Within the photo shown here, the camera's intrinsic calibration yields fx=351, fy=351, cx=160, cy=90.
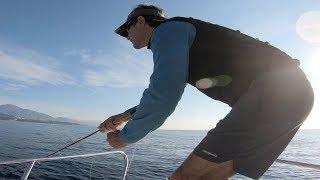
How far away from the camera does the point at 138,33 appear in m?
2.93

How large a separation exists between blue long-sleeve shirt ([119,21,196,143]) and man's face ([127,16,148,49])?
1.18 feet

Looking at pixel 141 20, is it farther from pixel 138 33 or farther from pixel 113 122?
pixel 113 122

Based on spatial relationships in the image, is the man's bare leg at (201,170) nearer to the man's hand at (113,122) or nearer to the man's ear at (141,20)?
the man's ear at (141,20)

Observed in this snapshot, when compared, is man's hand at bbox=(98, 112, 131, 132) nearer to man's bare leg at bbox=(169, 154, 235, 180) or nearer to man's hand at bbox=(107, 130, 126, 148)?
man's hand at bbox=(107, 130, 126, 148)

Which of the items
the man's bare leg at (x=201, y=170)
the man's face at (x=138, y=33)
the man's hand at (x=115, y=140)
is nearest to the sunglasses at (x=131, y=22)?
the man's face at (x=138, y=33)

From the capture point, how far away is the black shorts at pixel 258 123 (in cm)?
222

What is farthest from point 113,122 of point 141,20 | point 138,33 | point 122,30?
point 141,20

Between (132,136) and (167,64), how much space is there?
2.00 feet

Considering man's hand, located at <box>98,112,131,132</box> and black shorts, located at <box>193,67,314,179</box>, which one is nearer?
black shorts, located at <box>193,67,314,179</box>

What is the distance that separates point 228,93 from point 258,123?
0.38 meters

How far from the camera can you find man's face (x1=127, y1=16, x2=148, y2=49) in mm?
2889

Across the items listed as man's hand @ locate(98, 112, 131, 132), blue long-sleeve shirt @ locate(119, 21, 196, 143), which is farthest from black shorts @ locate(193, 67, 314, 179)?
man's hand @ locate(98, 112, 131, 132)

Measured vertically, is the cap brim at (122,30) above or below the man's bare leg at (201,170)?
above

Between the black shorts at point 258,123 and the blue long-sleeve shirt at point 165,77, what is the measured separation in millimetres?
364
